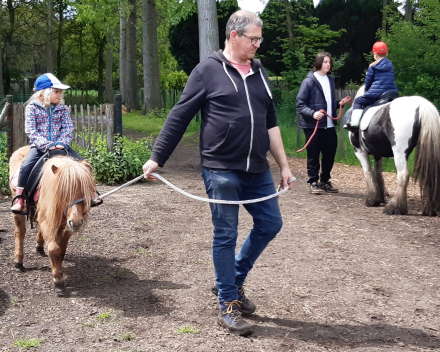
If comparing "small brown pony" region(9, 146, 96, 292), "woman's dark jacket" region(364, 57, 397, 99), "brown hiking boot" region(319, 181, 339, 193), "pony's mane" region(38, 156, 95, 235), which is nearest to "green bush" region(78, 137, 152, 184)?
"brown hiking boot" region(319, 181, 339, 193)

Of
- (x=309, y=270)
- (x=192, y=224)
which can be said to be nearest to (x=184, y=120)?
(x=309, y=270)

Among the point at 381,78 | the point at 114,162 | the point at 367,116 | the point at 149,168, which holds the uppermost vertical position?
the point at 381,78

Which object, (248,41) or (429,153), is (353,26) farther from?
(248,41)

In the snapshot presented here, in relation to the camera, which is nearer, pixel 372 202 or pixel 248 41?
pixel 248 41

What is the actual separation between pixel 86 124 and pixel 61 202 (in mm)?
6736

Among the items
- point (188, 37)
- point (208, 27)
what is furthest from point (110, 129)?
point (188, 37)

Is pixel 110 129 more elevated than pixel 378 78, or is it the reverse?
pixel 378 78

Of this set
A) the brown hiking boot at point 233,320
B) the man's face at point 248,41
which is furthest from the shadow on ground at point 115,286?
the man's face at point 248,41

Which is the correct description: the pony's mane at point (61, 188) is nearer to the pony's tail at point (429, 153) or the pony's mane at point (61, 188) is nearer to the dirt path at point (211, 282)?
Result: the dirt path at point (211, 282)

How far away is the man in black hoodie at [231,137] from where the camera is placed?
12.9 ft

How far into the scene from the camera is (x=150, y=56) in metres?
25.5

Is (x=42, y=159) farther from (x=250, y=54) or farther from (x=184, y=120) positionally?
(x=250, y=54)

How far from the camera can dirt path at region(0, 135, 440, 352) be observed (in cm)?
397

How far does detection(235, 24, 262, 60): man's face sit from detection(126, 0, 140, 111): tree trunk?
2439cm
